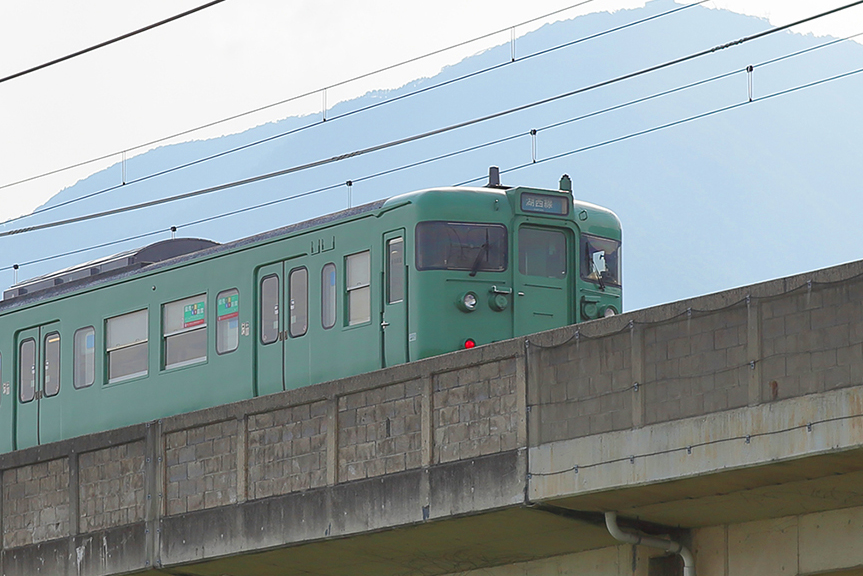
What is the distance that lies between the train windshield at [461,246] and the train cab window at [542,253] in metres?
0.29

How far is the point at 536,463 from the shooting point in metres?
13.5

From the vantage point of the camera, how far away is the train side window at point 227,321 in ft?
63.3

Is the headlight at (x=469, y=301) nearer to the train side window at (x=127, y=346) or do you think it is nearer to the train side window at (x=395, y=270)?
the train side window at (x=395, y=270)

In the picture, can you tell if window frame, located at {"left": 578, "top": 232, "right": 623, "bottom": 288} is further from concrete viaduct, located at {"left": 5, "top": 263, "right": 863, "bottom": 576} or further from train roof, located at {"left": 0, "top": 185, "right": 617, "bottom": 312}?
concrete viaduct, located at {"left": 5, "top": 263, "right": 863, "bottom": 576}

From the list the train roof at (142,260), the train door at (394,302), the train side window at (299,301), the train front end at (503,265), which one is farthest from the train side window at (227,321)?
the train front end at (503,265)

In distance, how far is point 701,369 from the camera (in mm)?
12430

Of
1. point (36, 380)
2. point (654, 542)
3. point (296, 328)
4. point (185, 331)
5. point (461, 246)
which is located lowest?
point (654, 542)

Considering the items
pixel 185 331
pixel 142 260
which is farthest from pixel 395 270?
pixel 142 260

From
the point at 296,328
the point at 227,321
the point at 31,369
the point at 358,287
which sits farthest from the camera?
the point at 31,369

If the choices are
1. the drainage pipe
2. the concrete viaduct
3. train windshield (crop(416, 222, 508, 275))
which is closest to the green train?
train windshield (crop(416, 222, 508, 275))

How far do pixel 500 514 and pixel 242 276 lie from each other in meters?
6.58

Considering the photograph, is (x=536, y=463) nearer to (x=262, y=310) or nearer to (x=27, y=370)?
(x=262, y=310)

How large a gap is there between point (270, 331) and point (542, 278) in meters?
3.54

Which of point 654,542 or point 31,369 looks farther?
point 31,369
